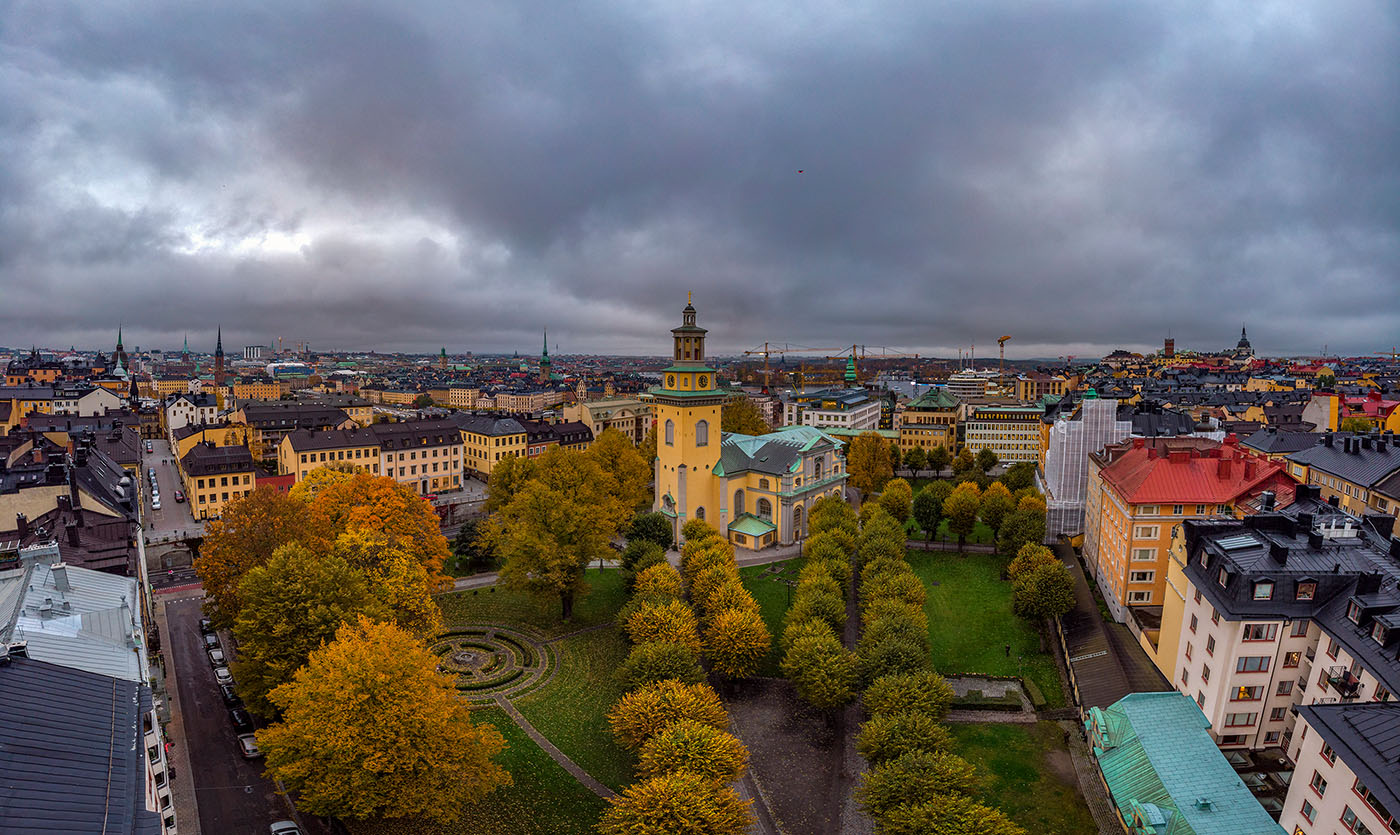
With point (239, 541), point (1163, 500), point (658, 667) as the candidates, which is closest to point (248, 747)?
point (239, 541)

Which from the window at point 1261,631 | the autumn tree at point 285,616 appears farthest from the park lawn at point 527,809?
the window at point 1261,631

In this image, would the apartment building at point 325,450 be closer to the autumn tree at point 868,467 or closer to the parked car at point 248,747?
the parked car at point 248,747

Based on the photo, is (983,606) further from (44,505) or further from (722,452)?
(44,505)

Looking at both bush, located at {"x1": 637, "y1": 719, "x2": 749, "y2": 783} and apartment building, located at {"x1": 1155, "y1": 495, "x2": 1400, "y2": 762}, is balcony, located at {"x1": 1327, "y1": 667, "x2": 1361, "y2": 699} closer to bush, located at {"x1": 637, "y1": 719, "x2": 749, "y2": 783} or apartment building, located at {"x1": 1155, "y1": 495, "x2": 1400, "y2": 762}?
apartment building, located at {"x1": 1155, "y1": 495, "x2": 1400, "y2": 762}

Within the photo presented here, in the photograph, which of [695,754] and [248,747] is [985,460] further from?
[248,747]

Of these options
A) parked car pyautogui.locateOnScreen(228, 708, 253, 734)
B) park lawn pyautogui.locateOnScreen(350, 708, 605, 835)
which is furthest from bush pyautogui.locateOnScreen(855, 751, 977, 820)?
parked car pyautogui.locateOnScreen(228, 708, 253, 734)

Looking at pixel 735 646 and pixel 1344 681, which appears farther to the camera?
pixel 735 646
